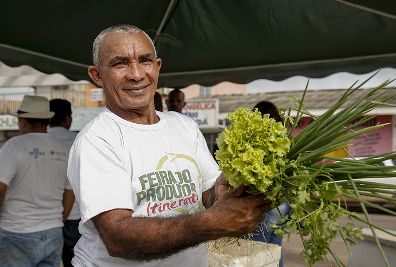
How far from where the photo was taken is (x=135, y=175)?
5.92ft

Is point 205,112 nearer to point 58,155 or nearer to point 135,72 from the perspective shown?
point 58,155

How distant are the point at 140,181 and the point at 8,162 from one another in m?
2.23

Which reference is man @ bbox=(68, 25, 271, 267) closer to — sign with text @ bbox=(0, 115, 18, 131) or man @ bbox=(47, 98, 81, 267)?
man @ bbox=(47, 98, 81, 267)

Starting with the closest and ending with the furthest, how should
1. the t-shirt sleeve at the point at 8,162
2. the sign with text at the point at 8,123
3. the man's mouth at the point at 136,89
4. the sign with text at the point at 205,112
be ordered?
1. the man's mouth at the point at 136,89
2. the t-shirt sleeve at the point at 8,162
3. the sign with text at the point at 205,112
4. the sign with text at the point at 8,123

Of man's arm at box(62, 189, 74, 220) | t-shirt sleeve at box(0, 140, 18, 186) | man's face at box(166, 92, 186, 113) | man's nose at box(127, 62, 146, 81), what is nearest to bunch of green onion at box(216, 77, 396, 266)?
man's nose at box(127, 62, 146, 81)

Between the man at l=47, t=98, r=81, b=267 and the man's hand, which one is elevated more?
the man at l=47, t=98, r=81, b=267

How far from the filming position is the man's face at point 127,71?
186cm

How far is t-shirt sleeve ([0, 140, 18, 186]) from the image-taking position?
3.66 m

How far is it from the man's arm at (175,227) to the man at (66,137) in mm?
3321

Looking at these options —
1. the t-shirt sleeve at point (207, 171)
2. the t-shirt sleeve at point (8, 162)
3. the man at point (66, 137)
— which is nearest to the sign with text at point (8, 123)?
the man at point (66, 137)

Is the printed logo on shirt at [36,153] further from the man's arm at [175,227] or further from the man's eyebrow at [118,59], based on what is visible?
the man's arm at [175,227]

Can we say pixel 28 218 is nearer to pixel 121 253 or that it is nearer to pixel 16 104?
pixel 121 253

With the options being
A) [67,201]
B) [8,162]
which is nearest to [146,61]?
[8,162]

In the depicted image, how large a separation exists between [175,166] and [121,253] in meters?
0.43
